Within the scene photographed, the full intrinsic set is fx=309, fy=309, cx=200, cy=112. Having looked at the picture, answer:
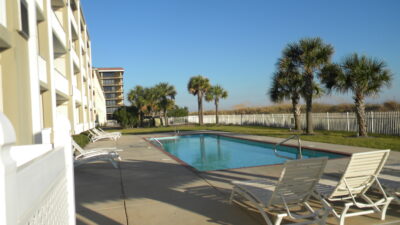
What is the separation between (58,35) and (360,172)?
51.7 ft

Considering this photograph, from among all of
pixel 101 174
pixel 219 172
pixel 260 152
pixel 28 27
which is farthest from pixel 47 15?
pixel 260 152

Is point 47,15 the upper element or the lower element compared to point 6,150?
upper

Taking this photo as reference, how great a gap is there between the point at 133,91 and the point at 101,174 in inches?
1669

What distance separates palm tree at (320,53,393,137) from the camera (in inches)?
620

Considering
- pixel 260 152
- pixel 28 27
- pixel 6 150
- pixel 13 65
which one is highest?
pixel 28 27

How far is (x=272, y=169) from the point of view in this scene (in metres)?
8.11

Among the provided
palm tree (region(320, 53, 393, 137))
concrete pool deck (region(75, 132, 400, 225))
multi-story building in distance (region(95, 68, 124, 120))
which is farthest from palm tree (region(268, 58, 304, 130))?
multi-story building in distance (region(95, 68, 124, 120))

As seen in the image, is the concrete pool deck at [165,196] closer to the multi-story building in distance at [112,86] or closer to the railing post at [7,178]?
the railing post at [7,178]

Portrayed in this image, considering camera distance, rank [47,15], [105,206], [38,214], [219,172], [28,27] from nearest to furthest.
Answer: [38,214] → [105,206] → [219,172] → [28,27] → [47,15]

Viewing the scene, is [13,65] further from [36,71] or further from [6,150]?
[6,150]

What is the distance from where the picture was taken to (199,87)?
41750 mm

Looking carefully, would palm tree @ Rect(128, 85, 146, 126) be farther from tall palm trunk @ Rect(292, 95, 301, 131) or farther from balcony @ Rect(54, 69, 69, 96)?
balcony @ Rect(54, 69, 69, 96)

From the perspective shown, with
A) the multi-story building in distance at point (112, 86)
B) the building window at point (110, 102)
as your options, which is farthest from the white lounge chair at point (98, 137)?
the building window at point (110, 102)

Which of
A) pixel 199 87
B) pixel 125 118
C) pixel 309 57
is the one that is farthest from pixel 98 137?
pixel 125 118
